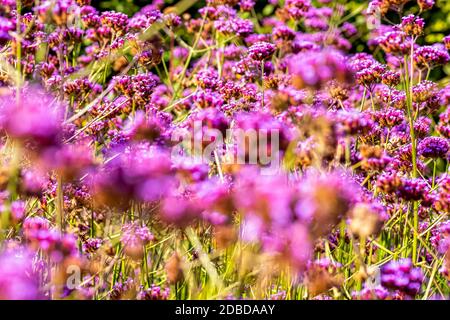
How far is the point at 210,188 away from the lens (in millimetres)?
1469

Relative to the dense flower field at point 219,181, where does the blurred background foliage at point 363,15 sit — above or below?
below

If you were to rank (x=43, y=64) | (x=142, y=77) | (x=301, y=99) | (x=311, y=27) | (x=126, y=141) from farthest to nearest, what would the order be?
(x=311, y=27)
(x=43, y=64)
(x=142, y=77)
(x=126, y=141)
(x=301, y=99)

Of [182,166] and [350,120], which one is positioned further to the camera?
[350,120]

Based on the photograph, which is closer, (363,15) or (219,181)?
(219,181)

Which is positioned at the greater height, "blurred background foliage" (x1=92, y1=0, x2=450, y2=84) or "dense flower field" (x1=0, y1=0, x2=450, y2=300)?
"dense flower field" (x1=0, y1=0, x2=450, y2=300)

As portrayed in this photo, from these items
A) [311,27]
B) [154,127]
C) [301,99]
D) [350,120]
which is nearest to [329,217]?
[350,120]

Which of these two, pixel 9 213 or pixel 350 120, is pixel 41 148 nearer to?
pixel 9 213

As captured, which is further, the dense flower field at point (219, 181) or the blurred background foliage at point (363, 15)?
the blurred background foliage at point (363, 15)

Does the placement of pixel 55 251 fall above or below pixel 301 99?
below

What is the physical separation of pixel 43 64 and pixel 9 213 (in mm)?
969

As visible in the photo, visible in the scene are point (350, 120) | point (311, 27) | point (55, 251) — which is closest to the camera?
point (55, 251)

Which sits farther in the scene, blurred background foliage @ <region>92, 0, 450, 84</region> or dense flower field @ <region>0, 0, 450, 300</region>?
blurred background foliage @ <region>92, 0, 450, 84</region>

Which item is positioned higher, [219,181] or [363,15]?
[219,181]
